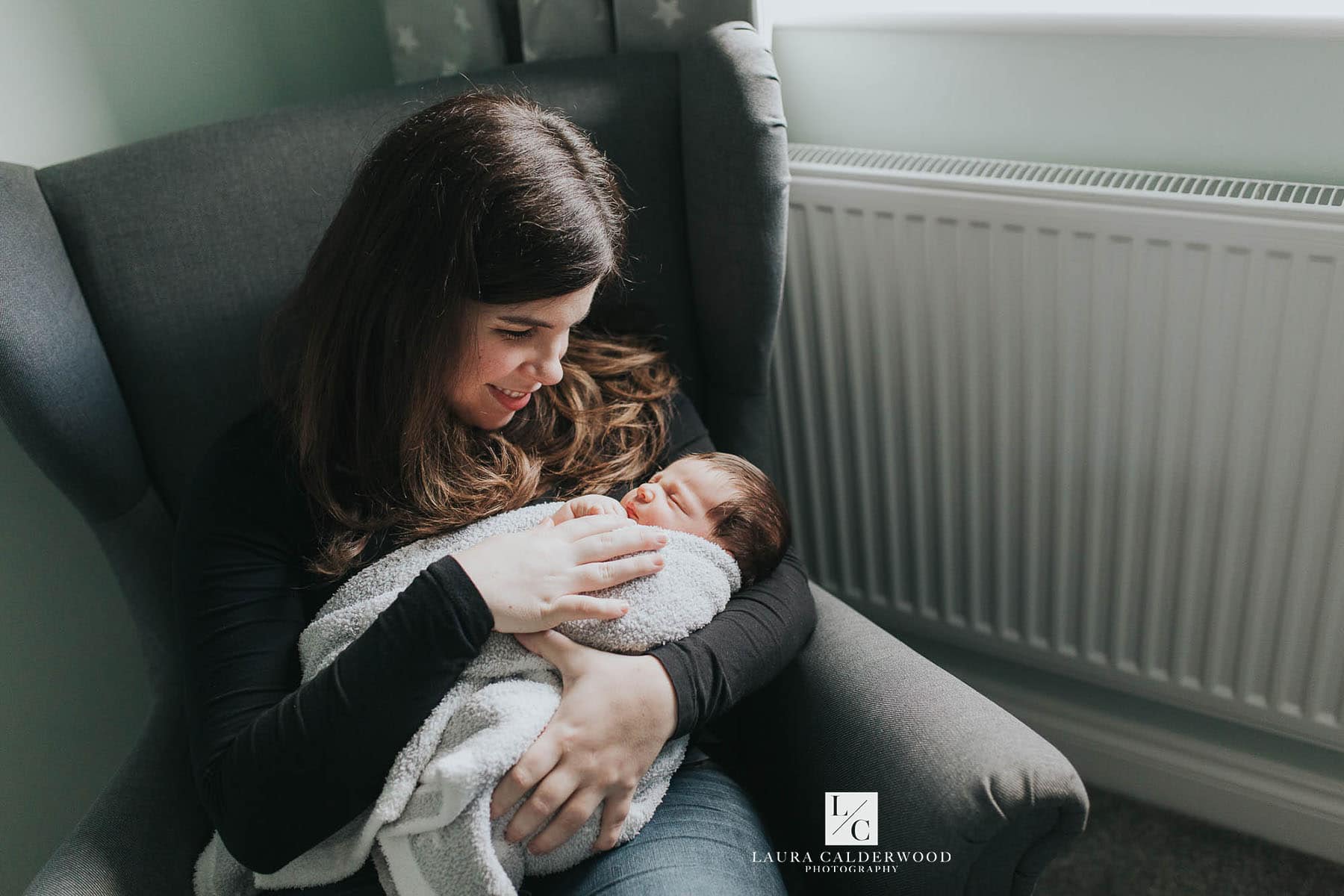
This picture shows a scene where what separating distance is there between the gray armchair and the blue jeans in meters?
0.09

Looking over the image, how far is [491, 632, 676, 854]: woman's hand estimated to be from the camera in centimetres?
102

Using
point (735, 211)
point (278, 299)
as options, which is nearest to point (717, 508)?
point (735, 211)

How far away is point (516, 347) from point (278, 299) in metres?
0.35

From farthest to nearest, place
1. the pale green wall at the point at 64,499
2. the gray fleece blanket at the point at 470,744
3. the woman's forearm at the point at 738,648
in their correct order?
the pale green wall at the point at 64,499, the woman's forearm at the point at 738,648, the gray fleece blanket at the point at 470,744

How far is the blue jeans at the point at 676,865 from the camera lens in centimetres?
104

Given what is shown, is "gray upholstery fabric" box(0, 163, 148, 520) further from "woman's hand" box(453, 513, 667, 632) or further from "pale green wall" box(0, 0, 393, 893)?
"woman's hand" box(453, 513, 667, 632)

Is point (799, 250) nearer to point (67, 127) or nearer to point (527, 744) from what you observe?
point (527, 744)

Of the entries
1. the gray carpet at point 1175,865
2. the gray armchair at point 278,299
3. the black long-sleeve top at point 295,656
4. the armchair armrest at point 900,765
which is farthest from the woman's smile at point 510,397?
the gray carpet at point 1175,865

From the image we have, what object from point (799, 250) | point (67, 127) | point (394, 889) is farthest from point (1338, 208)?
point (67, 127)

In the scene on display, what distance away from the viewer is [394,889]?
1.04 m

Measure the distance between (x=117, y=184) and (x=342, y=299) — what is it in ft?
1.06

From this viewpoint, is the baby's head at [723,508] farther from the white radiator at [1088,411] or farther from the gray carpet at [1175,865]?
the gray carpet at [1175,865]

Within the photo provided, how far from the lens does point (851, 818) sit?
1111mm

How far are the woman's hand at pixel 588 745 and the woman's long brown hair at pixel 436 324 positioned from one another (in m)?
0.22
